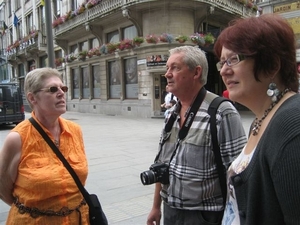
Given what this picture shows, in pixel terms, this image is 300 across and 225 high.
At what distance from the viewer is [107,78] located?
20.6 metres

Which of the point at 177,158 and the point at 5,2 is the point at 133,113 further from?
the point at 5,2

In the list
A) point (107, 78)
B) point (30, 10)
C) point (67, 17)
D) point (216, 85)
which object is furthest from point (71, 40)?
point (216, 85)

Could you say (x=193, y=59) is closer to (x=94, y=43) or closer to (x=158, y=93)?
(x=158, y=93)

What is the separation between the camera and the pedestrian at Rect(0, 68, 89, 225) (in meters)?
2.00

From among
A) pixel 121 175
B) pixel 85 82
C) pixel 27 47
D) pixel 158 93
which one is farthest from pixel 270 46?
pixel 27 47

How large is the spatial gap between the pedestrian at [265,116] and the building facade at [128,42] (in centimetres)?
1413

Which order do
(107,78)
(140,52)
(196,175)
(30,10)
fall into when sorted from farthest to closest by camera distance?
(30,10) < (107,78) < (140,52) < (196,175)

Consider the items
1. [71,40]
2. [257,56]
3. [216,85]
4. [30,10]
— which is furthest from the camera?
[30,10]

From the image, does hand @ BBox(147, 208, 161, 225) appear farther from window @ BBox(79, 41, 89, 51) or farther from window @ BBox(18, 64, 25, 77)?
window @ BBox(18, 64, 25, 77)

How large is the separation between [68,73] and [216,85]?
12.3 meters

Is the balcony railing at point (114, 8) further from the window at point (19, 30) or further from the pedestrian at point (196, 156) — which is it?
the window at point (19, 30)

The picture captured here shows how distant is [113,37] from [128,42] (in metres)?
3.32

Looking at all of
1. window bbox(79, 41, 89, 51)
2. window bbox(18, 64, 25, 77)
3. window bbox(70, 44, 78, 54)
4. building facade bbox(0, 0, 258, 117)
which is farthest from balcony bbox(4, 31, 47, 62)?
window bbox(79, 41, 89, 51)

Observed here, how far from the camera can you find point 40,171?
6.56 feet
